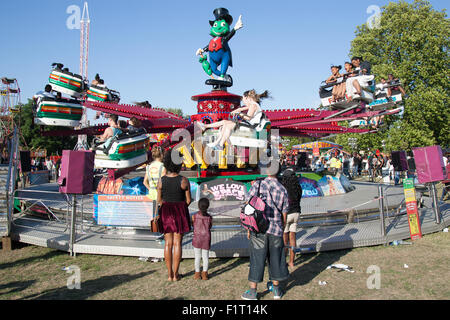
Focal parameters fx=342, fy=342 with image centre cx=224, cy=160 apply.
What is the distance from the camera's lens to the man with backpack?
4.56m

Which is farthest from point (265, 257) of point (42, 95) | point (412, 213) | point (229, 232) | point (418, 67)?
point (418, 67)

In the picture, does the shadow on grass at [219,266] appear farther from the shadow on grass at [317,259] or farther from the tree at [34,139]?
the tree at [34,139]

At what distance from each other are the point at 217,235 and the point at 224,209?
6.49 ft

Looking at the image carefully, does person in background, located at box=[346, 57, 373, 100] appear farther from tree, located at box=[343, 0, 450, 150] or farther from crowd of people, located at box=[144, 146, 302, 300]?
Result: tree, located at box=[343, 0, 450, 150]

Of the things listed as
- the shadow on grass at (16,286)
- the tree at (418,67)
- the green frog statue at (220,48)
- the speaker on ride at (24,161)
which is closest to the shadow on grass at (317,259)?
the shadow on grass at (16,286)

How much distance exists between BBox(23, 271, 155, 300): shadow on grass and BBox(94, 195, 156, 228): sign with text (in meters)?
1.37

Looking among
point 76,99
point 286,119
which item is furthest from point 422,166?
point 76,99

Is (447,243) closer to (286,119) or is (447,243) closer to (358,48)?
(286,119)

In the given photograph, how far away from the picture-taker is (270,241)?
4.62 meters

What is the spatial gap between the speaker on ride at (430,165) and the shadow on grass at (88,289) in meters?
7.09

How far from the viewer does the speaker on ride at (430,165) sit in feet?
28.1

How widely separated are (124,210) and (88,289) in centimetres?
206

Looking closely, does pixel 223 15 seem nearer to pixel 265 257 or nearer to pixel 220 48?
pixel 220 48

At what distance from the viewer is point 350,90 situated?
303 inches
